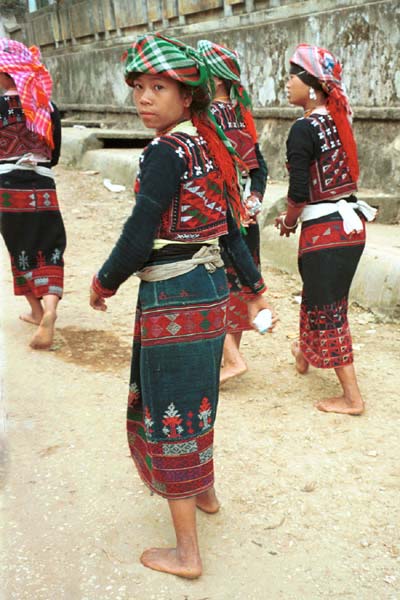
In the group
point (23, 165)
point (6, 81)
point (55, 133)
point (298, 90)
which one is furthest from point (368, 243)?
point (6, 81)

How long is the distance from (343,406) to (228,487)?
0.98 meters

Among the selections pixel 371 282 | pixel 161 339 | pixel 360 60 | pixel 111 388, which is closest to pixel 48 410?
pixel 111 388

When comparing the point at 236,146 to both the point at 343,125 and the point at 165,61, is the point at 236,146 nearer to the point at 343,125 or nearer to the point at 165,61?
the point at 343,125

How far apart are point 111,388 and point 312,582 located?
186 cm

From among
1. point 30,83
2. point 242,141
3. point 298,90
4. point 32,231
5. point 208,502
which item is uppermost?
point 30,83

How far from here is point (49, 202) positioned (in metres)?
4.63

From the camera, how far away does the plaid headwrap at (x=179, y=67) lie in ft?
7.10

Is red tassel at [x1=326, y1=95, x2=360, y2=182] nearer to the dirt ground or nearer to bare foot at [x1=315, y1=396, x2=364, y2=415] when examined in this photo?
bare foot at [x1=315, y1=396, x2=364, y2=415]

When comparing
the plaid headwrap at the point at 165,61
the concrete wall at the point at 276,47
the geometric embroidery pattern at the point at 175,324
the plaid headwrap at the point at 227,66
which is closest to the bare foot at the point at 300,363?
the plaid headwrap at the point at 227,66

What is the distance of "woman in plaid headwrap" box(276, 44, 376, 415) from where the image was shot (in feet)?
11.2

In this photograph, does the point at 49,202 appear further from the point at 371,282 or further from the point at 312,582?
the point at 312,582

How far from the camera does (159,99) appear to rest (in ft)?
7.29

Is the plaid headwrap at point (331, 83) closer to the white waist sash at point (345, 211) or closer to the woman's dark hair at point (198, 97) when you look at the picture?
the white waist sash at point (345, 211)

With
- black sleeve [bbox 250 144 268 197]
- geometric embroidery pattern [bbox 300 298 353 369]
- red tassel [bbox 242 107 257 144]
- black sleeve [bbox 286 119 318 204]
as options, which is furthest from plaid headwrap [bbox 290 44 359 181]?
geometric embroidery pattern [bbox 300 298 353 369]
